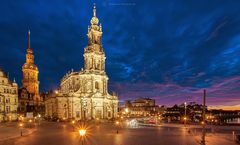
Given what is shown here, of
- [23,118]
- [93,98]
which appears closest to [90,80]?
[93,98]

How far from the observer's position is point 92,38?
96.2 meters

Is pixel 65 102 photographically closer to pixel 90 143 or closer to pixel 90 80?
pixel 90 80

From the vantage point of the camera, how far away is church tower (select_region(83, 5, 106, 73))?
9306 cm

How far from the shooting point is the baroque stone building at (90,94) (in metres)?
83.9

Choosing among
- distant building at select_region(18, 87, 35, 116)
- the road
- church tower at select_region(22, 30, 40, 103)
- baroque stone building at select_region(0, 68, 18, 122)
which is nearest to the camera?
the road

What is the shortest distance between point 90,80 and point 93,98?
7.01m

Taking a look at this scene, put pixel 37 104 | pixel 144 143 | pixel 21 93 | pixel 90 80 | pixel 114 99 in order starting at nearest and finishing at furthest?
pixel 144 143
pixel 90 80
pixel 114 99
pixel 21 93
pixel 37 104

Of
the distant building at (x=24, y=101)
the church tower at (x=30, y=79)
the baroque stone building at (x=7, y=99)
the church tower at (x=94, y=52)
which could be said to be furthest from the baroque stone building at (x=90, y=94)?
the church tower at (x=30, y=79)

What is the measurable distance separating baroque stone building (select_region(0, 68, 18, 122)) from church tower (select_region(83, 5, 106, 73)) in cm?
2701

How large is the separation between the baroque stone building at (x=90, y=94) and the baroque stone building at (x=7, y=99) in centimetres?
1328

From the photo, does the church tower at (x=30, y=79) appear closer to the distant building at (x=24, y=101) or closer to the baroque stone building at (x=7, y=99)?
the distant building at (x=24, y=101)

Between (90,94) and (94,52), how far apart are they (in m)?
16.6

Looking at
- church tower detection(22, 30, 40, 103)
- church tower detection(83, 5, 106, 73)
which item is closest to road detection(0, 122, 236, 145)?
church tower detection(83, 5, 106, 73)

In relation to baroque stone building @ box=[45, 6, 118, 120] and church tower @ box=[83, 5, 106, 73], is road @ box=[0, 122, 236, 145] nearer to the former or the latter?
baroque stone building @ box=[45, 6, 118, 120]
